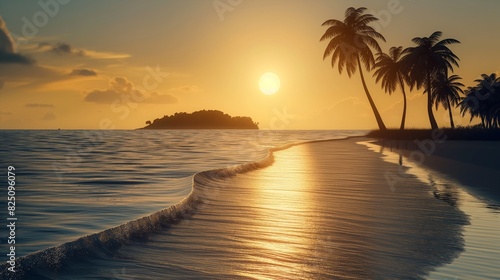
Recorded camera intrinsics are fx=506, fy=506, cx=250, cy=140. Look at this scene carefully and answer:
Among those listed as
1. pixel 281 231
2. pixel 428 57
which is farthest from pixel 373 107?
pixel 281 231

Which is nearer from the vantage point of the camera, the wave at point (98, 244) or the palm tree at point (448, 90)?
the wave at point (98, 244)

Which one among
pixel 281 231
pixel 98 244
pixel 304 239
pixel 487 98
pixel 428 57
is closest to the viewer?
pixel 98 244

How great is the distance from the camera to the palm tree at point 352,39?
190 feet

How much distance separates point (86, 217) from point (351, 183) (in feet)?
27.1

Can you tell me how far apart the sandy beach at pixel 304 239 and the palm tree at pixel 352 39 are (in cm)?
4686

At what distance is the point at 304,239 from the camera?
746 cm

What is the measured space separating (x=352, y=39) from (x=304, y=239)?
53.3m

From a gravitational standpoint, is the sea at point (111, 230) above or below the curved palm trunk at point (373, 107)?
below

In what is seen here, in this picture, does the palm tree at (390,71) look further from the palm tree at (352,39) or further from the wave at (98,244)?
the wave at (98,244)

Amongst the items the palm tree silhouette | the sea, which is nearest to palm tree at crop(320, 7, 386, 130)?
the palm tree silhouette

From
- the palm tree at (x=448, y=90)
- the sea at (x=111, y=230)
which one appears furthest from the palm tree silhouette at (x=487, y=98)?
the sea at (x=111, y=230)

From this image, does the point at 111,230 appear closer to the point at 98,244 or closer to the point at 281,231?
the point at 98,244

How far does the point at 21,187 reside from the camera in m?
16.6

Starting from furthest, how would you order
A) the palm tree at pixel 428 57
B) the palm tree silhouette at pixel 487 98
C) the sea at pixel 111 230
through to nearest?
the palm tree silhouette at pixel 487 98 → the palm tree at pixel 428 57 → the sea at pixel 111 230
